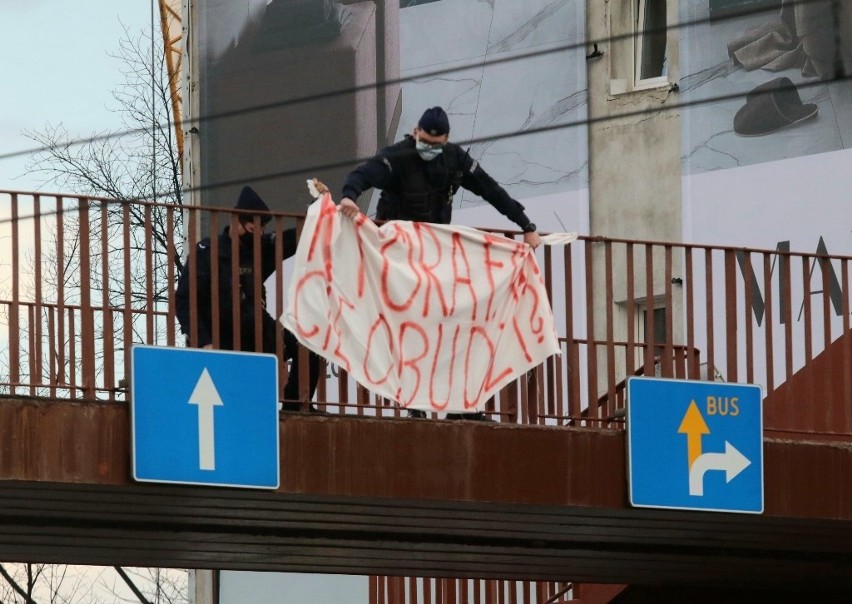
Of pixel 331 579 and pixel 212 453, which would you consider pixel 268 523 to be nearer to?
pixel 212 453

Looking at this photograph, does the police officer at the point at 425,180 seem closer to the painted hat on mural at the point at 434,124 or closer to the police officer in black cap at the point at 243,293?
the painted hat on mural at the point at 434,124

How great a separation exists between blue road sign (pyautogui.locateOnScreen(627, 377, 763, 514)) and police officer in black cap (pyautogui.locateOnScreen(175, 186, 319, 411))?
2.13 meters

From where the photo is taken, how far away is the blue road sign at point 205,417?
14.1 m

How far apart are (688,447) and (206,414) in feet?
10.7

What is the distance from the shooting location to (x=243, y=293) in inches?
608

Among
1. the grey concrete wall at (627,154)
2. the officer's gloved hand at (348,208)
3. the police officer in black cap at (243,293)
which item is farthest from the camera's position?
the grey concrete wall at (627,154)

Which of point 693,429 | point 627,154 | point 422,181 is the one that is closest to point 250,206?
point 422,181

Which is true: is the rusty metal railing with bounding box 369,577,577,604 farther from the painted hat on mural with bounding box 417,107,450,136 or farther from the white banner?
the painted hat on mural with bounding box 417,107,450,136

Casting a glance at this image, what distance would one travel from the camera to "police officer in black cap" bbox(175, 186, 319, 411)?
1513 cm

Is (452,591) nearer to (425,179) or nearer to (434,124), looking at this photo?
(425,179)

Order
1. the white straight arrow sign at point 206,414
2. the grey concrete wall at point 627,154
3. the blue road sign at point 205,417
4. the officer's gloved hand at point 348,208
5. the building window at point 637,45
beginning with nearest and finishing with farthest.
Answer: the blue road sign at point 205,417, the white straight arrow sign at point 206,414, the officer's gloved hand at point 348,208, the grey concrete wall at point 627,154, the building window at point 637,45

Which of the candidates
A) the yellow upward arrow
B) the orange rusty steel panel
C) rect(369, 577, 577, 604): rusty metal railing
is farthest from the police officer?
rect(369, 577, 577, 604): rusty metal railing

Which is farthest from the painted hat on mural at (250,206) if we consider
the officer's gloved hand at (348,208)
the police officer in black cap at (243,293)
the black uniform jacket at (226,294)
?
the officer's gloved hand at (348,208)


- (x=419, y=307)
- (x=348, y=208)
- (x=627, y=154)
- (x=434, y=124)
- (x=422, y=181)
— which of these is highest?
(x=627, y=154)
